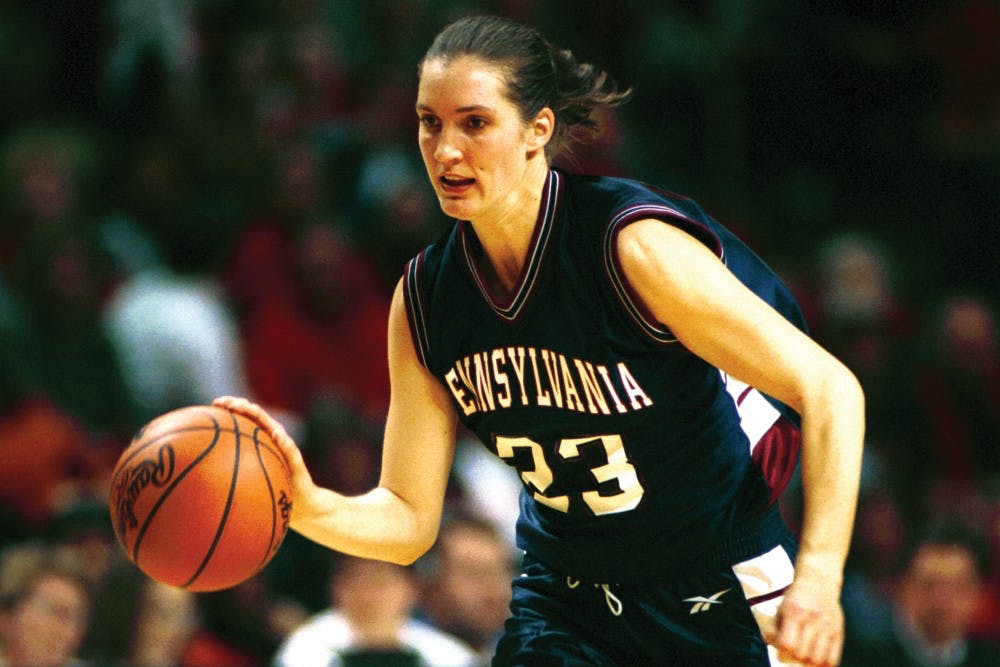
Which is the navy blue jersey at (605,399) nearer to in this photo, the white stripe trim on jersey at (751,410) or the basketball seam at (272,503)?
the white stripe trim on jersey at (751,410)

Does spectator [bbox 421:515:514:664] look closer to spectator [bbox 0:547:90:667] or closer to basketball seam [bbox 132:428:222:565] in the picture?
spectator [bbox 0:547:90:667]

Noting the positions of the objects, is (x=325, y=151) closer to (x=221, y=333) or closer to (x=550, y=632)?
(x=221, y=333)

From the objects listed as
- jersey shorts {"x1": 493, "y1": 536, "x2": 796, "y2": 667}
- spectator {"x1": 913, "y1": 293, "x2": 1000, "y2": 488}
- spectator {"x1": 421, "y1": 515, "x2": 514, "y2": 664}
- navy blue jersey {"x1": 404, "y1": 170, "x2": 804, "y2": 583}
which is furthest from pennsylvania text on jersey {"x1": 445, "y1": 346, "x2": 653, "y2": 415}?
spectator {"x1": 913, "y1": 293, "x2": 1000, "y2": 488}

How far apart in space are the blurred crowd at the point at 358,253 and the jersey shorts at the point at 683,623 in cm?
209

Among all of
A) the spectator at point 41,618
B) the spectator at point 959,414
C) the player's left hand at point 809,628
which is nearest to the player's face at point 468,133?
the player's left hand at point 809,628

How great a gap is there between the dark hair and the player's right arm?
56 centimetres

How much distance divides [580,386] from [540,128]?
0.58 meters

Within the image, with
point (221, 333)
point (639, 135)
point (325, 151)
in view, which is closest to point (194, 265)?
point (221, 333)

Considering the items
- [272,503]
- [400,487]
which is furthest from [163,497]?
[400,487]

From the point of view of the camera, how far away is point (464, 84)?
3.10 metres

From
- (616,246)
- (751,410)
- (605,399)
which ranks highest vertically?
(616,246)

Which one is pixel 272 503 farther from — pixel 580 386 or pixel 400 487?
pixel 580 386

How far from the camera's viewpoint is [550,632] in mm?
3320

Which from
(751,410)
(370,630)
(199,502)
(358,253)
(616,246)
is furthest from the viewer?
(358,253)
